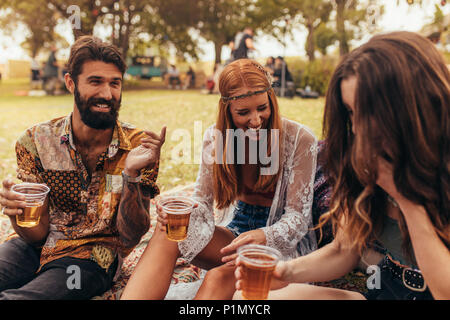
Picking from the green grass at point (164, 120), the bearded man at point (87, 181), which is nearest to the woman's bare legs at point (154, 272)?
the bearded man at point (87, 181)

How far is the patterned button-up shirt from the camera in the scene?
8.93 ft

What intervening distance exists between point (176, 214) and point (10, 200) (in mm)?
975

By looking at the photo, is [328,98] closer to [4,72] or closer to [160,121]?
[160,121]

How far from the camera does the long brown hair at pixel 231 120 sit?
2768mm

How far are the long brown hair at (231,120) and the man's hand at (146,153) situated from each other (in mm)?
539

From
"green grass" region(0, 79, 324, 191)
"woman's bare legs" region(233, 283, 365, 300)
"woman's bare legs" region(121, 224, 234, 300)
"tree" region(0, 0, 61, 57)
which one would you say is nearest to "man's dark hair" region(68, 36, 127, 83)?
"woman's bare legs" region(121, 224, 234, 300)

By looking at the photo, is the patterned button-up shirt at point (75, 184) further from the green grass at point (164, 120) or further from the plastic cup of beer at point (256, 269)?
the green grass at point (164, 120)

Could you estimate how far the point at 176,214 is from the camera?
226 centimetres

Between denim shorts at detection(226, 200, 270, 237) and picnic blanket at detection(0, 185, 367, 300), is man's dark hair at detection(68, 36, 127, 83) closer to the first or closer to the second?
denim shorts at detection(226, 200, 270, 237)
